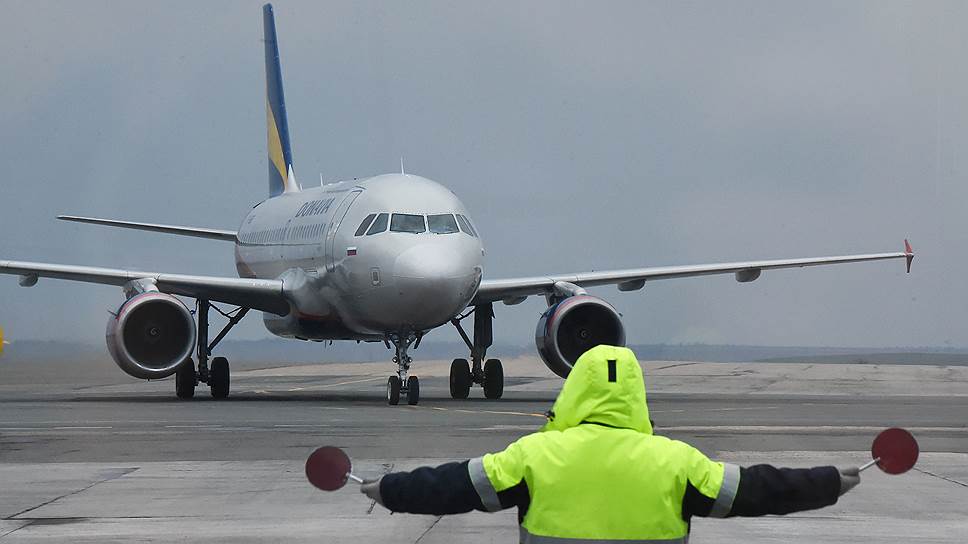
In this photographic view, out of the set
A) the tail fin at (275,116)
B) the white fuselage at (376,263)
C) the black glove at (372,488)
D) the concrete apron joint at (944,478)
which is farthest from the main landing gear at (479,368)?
the black glove at (372,488)

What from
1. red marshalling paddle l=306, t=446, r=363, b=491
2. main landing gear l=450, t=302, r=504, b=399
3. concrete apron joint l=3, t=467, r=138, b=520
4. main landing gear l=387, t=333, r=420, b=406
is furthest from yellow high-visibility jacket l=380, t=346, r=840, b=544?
main landing gear l=450, t=302, r=504, b=399

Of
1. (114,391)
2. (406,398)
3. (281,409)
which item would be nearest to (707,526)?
(281,409)

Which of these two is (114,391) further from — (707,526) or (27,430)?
(707,526)

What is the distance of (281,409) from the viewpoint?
24.3 m

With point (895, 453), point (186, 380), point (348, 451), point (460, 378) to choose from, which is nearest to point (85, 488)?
point (348, 451)

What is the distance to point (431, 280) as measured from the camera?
82.1 feet

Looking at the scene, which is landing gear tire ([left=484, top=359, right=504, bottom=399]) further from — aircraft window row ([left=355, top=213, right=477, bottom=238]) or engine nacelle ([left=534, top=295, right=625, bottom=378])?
aircraft window row ([left=355, top=213, right=477, bottom=238])

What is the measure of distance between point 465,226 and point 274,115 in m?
15.2

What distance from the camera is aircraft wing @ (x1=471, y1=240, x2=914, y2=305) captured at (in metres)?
28.6

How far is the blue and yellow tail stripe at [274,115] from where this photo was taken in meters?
39.2

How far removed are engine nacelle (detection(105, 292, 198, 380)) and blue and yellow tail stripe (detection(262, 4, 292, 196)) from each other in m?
12.6

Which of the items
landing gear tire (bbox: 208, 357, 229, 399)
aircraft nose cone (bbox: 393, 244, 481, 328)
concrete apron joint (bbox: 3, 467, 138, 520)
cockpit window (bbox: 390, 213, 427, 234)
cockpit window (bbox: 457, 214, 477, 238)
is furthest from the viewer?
landing gear tire (bbox: 208, 357, 229, 399)

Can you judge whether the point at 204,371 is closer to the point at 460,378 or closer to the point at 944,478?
the point at 460,378

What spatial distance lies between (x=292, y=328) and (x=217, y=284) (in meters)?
2.81
